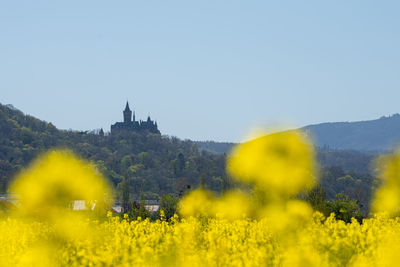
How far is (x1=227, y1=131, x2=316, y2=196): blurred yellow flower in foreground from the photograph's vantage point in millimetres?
30859

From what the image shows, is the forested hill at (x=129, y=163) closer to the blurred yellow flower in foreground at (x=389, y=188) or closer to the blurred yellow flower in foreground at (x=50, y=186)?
the blurred yellow flower in foreground at (x=389, y=188)

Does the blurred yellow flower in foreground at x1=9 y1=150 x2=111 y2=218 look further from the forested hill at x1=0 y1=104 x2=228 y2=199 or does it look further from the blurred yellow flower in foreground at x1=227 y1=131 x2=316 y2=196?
the forested hill at x1=0 y1=104 x2=228 y2=199

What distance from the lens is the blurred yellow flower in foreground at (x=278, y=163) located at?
101 feet

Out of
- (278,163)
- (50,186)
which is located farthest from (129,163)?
(278,163)

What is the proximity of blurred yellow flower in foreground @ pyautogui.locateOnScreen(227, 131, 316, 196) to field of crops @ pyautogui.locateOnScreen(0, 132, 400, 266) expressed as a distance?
0.05 m

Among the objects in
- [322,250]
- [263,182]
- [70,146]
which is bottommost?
[322,250]

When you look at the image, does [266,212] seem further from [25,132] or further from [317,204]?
[25,132]

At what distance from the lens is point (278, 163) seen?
3117 cm

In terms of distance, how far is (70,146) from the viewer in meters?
192

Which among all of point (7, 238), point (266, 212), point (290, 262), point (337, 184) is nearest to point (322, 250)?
point (290, 262)

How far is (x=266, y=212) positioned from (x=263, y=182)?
2049mm

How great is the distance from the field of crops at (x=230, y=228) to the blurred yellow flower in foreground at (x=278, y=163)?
2.1 inches

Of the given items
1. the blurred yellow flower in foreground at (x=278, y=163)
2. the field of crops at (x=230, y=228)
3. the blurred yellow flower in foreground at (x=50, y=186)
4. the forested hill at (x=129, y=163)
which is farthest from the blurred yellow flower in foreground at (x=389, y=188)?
the forested hill at (x=129, y=163)

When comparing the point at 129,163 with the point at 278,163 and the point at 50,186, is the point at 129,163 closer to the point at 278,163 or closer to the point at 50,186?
the point at 50,186
